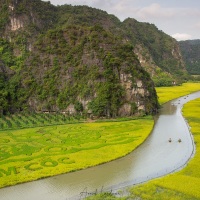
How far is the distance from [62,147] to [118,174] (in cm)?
1395

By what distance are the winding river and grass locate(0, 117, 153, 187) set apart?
1.53 meters

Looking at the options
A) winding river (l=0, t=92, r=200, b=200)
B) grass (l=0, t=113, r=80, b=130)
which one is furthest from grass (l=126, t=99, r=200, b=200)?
grass (l=0, t=113, r=80, b=130)

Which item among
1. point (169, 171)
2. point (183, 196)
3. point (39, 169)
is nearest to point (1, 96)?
point (39, 169)

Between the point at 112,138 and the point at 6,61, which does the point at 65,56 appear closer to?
the point at 6,61

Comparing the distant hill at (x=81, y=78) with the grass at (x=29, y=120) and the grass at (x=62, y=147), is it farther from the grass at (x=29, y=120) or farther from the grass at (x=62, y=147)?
the grass at (x=62, y=147)

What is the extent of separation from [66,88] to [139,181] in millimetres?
54879

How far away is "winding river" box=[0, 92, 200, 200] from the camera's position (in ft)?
118

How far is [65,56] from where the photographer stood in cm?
9744

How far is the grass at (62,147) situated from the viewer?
4250 centimetres

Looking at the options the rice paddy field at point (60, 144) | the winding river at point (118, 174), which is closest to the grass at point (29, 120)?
the rice paddy field at point (60, 144)

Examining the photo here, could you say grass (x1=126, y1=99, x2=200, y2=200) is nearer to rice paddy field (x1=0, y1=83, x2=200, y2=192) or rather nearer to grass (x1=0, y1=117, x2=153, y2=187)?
rice paddy field (x1=0, y1=83, x2=200, y2=192)

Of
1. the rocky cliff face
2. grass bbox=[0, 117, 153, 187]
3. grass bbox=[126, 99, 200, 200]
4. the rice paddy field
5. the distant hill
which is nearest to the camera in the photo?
grass bbox=[126, 99, 200, 200]

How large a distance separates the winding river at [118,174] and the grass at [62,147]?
153cm

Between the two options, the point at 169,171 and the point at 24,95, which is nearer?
the point at 169,171
